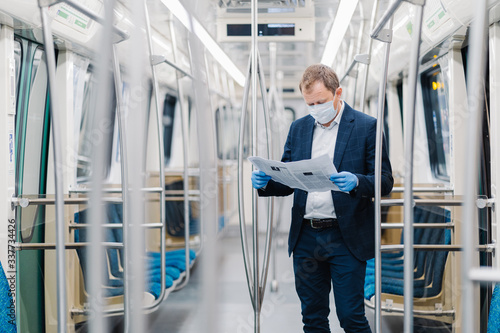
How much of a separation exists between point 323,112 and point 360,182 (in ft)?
1.15

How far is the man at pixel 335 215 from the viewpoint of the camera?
2129mm

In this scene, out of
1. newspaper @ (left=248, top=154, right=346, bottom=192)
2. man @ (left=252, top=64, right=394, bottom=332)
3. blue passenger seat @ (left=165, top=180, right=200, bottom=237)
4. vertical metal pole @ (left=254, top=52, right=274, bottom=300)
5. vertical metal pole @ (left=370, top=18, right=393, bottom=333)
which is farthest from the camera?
blue passenger seat @ (left=165, top=180, right=200, bottom=237)

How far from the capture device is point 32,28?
8.89 feet

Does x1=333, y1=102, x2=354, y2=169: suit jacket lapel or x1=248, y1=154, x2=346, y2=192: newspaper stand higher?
x1=333, y1=102, x2=354, y2=169: suit jacket lapel

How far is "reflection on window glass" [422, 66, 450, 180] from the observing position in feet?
13.5

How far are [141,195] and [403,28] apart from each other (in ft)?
9.27

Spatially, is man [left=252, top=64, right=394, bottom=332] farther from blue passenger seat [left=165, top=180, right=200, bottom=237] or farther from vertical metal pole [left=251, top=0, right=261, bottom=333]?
blue passenger seat [left=165, top=180, right=200, bottom=237]

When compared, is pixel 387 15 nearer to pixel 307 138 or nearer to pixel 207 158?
pixel 307 138

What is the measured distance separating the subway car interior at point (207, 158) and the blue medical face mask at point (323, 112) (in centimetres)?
20

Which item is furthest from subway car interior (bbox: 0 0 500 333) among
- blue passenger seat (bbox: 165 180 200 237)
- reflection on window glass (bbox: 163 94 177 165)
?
reflection on window glass (bbox: 163 94 177 165)

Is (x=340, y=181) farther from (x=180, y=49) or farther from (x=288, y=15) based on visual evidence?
(x=180, y=49)

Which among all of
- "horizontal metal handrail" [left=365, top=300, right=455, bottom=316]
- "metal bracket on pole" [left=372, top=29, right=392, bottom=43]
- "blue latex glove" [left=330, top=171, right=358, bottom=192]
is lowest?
"horizontal metal handrail" [left=365, top=300, right=455, bottom=316]

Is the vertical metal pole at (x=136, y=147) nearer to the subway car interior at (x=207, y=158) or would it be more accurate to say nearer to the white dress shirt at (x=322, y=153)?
the subway car interior at (x=207, y=158)

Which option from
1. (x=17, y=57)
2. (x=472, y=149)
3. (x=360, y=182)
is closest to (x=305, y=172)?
(x=360, y=182)
